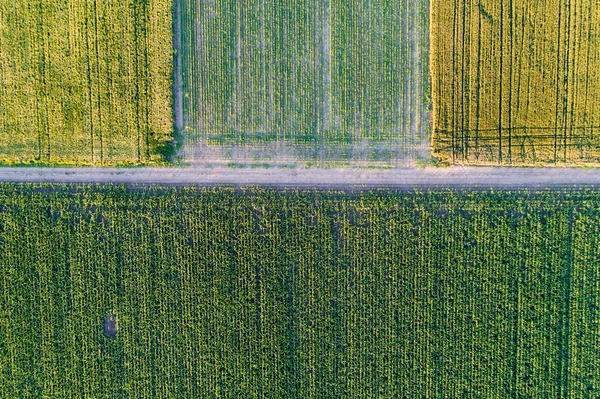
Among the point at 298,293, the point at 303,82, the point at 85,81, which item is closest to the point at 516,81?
the point at 303,82

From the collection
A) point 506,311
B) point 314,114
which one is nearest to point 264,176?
point 314,114

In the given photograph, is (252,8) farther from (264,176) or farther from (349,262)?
(349,262)

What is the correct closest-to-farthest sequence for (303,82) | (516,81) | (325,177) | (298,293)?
1. (298,293)
2. (516,81)
3. (325,177)
4. (303,82)

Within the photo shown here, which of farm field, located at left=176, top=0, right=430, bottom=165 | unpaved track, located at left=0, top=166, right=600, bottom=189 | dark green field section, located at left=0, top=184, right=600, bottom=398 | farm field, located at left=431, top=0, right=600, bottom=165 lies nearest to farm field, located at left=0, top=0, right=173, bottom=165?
unpaved track, located at left=0, top=166, right=600, bottom=189

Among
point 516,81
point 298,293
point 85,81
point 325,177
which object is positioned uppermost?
point 85,81

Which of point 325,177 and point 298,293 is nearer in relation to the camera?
point 298,293

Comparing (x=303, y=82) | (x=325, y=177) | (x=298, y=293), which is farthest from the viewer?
(x=303, y=82)

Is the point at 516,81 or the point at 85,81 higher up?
the point at 85,81

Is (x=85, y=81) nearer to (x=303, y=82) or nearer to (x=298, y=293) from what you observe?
(x=303, y=82)
